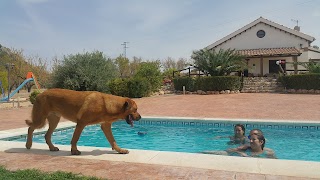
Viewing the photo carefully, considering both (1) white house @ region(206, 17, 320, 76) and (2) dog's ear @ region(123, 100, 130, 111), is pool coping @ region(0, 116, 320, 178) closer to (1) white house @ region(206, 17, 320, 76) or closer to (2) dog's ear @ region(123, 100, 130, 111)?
(2) dog's ear @ region(123, 100, 130, 111)

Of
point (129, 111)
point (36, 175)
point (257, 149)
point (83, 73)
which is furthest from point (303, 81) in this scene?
point (36, 175)

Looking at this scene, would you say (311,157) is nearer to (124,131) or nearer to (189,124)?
(189,124)

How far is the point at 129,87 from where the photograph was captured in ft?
77.0

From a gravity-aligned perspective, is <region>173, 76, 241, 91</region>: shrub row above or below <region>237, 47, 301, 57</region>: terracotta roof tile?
below

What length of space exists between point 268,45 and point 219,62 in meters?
12.3

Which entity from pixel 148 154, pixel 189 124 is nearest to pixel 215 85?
pixel 189 124

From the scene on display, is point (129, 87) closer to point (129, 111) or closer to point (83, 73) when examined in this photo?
point (83, 73)

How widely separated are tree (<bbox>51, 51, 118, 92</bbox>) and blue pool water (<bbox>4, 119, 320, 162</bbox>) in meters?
11.6

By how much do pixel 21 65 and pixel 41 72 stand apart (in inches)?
117

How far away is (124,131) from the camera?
39.3 feet

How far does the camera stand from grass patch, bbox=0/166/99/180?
407cm

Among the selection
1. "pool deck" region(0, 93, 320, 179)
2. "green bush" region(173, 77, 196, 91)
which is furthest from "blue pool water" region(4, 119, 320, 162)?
"green bush" region(173, 77, 196, 91)

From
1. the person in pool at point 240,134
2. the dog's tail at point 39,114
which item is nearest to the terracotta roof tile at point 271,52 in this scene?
the person in pool at point 240,134

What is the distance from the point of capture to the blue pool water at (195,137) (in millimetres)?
9156
